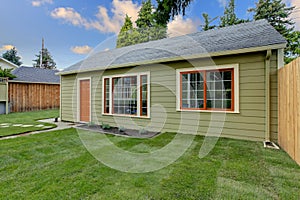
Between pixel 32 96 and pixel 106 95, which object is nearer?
pixel 106 95

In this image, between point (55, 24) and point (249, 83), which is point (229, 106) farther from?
point (55, 24)

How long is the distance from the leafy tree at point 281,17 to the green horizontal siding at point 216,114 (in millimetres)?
11603

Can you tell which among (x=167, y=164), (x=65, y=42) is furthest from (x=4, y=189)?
(x=65, y=42)

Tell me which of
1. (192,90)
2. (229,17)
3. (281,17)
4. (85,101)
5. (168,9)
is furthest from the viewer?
(229,17)

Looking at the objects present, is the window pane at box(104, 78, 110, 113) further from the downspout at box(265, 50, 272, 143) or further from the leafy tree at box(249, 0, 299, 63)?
the leafy tree at box(249, 0, 299, 63)

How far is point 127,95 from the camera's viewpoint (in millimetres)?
6480

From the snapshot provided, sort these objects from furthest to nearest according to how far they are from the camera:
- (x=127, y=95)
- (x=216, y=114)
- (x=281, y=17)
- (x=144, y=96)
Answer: (x=281, y=17), (x=127, y=95), (x=144, y=96), (x=216, y=114)

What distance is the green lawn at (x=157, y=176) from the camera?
2080 millimetres

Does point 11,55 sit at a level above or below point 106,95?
above

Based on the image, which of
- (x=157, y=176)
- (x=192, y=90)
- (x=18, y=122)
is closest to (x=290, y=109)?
(x=192, y=90)

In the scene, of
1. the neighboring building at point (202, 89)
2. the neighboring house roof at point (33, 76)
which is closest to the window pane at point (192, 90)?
the neighboring building at point (202, 89)

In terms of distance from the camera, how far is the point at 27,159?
3.22 meters

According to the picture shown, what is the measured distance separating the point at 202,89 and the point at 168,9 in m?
2.35

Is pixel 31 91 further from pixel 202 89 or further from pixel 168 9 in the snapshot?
pixel 202 89
